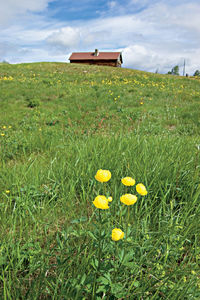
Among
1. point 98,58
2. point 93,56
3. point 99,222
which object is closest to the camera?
point 99,222

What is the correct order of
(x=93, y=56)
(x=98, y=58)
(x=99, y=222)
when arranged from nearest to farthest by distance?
1. (x=99, y=222)
2. (x=98, y=58)
3. (x=93, y=56)

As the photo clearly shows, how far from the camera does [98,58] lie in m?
58.9

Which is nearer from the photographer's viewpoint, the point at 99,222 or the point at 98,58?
the point at 99,222

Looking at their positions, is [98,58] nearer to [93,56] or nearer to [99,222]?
[93,56]

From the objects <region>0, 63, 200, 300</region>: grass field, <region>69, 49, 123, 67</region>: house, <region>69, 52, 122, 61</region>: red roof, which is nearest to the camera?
<region>0, 63, 200, 300</region>: grass field

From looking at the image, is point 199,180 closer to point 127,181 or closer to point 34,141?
point 127,181

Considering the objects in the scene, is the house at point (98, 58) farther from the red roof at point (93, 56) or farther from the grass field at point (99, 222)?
the grass field at point (99, 222)

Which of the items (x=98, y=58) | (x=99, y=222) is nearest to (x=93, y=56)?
(x=98, y=58)

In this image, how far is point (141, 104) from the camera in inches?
357

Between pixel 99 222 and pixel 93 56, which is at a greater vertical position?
pixel 93 56

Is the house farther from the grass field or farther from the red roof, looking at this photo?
the grass field

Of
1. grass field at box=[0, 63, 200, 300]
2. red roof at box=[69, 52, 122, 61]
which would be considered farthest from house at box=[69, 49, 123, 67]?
grass field at box=[0, 63, 200, 300]

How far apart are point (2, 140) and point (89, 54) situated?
208 feet

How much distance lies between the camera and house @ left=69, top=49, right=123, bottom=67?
188 feet
